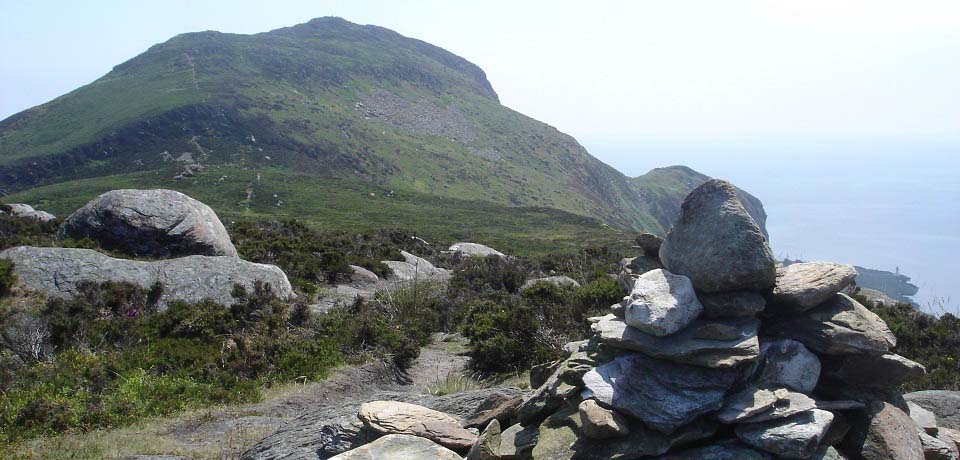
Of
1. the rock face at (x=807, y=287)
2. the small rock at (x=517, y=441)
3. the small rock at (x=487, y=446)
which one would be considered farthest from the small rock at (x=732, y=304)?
the small rock at (x=487, y=446)

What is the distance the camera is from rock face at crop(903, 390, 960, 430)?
Result: 306 inches

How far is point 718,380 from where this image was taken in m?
5.46

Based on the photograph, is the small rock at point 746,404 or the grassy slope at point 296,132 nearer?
the small rock at point 746,404

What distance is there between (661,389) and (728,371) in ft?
2.20

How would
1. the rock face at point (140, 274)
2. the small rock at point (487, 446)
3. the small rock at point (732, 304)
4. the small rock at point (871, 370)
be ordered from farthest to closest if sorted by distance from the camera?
the rock face at point (140, 274) → the small rock at point (871, 370) → the small rock at point (732, 304) → the small rock at point (487, 446)

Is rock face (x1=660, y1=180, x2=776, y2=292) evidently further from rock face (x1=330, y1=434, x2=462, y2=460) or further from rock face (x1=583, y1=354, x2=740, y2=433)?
rock face (x1=330, y1=434, x2=462, y2=460)

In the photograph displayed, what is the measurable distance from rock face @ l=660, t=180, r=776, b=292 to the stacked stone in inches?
0.4

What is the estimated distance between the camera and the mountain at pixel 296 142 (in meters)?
85.7

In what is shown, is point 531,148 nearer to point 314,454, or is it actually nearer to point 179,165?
point 179,165

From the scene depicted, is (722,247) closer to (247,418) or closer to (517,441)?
(517,441)

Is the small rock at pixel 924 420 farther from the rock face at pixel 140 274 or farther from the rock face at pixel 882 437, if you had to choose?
the rock face at pixel 140 274

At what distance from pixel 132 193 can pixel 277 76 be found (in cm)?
14648

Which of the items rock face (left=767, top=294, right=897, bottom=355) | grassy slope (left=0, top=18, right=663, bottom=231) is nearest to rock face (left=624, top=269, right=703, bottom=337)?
rock face (left=767, top=294, right=897, bottom=355)

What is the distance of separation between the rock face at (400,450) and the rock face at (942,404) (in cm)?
656
